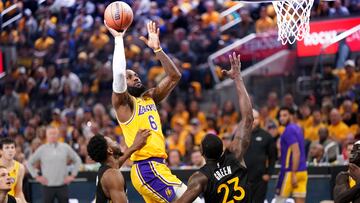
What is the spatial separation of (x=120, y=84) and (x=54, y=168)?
6464 mm

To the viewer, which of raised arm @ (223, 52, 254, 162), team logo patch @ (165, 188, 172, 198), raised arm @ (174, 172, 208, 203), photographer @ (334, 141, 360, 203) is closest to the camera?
raised arm @ (174, 172, 208, 203)

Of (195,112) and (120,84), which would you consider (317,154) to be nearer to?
(195,112)

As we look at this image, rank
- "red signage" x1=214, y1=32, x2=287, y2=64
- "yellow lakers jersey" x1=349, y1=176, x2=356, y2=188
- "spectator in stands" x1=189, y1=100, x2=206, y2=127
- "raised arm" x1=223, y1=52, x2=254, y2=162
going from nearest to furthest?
"raised arm" x1=223, y1=52, x2=254, y2=162
"yellow lakers jersey" x1=349, y1=176, x2=356, y2=188
"spectator in stands" x1=189, y1=100, x2=206, y2=127
"red signage" x1=214, y1=32, x2=287, y2=64

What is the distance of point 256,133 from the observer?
15.2 m

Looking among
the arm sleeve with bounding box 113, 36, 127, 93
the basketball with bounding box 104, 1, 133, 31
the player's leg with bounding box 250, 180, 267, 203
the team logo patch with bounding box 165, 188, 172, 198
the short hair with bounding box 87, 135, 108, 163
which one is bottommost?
the player's leg with bounding box 250, 180, 267, 203

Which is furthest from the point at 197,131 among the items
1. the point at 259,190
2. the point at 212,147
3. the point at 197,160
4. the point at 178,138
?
the point at 212,147

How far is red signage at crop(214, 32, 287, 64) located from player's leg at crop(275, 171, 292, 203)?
22.8ft

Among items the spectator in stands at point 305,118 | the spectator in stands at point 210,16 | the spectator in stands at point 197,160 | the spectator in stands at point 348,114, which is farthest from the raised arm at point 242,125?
the spectator in stands at point 210,16

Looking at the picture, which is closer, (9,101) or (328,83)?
(328,83)

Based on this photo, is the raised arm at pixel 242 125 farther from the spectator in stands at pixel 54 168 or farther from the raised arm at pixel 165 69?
the spectator in stands at pixel 54 168

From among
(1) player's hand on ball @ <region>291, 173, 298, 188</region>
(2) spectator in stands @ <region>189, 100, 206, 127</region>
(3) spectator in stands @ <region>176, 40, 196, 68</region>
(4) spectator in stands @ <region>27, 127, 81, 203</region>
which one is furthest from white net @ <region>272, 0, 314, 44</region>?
(3) spectator in stands @ <region>176, 40, 196, 68</region>

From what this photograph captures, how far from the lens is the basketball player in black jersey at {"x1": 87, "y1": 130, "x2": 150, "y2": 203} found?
947cm

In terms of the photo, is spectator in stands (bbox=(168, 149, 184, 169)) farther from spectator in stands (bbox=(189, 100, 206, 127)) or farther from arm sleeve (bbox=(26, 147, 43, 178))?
spectator in stands (bbox=(189, 100, 206, 127))

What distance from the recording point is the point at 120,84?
10.1 meters
